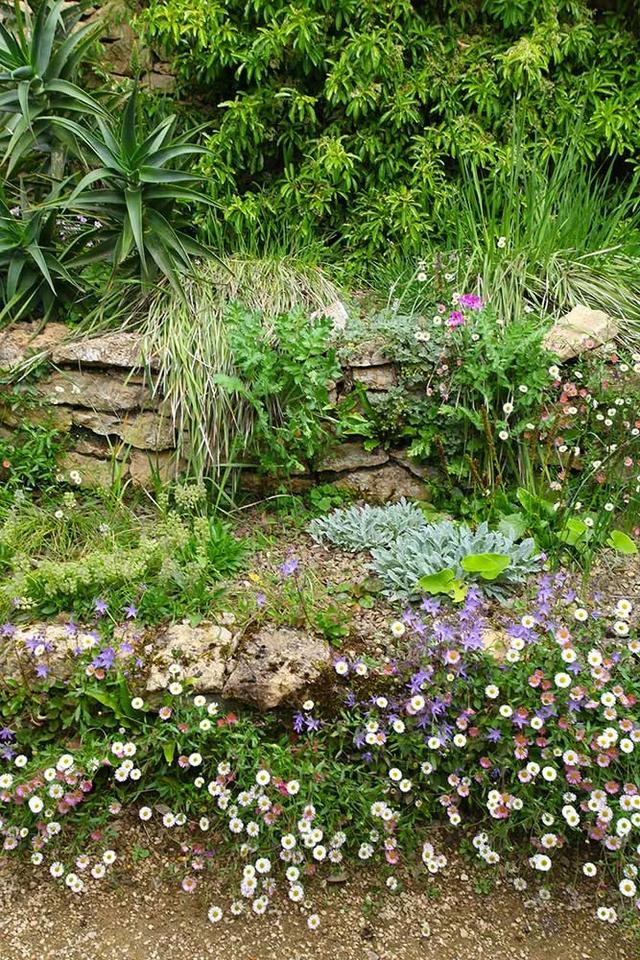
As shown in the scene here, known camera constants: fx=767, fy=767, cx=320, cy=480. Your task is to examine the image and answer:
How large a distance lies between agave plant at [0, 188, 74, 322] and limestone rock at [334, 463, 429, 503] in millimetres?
1487

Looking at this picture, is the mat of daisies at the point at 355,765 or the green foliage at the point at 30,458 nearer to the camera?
the mat of daisies at the point at 355,765

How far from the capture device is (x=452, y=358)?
312 cm

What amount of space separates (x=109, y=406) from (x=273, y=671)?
1.41 metres

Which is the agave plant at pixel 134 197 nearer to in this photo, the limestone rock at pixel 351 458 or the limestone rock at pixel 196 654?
the limestone rock at pixel 351 458

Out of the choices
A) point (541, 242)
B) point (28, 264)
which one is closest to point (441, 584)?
point (541, 242)

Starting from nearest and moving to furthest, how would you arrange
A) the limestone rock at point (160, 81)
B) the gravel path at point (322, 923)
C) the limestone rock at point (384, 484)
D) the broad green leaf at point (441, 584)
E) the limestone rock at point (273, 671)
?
the gravel path at point (322, 923) < the limestone rock at point (273, 671) < the broad green leaf at point (441, 584) < the limestone rock at point (384, 484) < the limestone rock at point (160, 81)

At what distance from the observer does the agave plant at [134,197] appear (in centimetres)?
315

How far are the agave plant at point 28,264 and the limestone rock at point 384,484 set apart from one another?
4.88ft

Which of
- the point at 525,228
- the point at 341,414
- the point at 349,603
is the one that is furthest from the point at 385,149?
the point at 349,603

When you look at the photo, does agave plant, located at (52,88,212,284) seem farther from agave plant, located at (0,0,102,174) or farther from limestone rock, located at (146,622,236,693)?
limestone rock, located at (146,622,236,693)

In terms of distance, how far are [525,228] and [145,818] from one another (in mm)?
3061

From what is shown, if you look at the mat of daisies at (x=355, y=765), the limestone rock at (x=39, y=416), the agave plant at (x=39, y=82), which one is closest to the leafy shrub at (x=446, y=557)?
the mat of daisies at (x=355, y=765)

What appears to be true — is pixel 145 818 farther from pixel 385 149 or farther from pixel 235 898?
pixel 385 149

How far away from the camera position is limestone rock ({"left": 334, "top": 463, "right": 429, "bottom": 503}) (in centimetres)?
326
